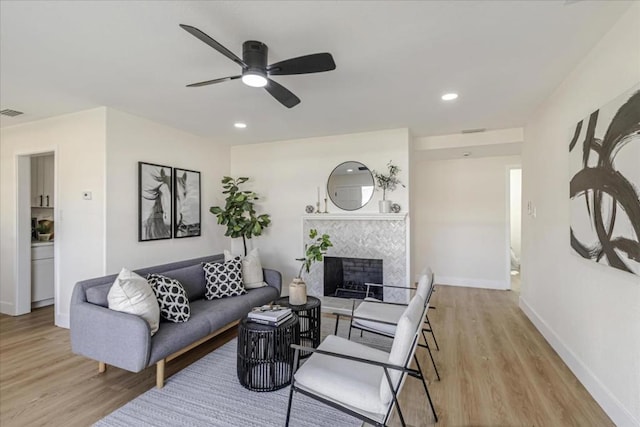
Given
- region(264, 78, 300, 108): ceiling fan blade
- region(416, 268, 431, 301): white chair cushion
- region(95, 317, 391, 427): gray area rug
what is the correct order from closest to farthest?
region(95, 317, 391, 427): gray area rug, region(416, 268, 431, 301): white chair cushion, region(264, 78, 300, 108): ceiling fan blade

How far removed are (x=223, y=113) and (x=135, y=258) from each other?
6.69ft

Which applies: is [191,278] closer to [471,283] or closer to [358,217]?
[358,217]

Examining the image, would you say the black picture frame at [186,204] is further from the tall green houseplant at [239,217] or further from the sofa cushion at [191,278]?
→ the sofa cushion at [191,278]

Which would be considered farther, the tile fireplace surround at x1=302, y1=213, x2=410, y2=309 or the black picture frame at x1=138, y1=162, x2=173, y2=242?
the tile fireplace surround at x1=302, y1=213, x2=410, y2=309

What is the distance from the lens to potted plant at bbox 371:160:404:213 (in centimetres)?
433

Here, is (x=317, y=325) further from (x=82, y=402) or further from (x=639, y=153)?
(x=639, y=153)

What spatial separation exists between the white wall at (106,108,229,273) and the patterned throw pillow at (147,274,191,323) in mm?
1070

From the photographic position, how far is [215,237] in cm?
508

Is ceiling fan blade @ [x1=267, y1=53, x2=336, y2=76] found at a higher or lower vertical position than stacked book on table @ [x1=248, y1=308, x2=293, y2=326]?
higher

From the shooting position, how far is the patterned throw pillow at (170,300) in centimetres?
272

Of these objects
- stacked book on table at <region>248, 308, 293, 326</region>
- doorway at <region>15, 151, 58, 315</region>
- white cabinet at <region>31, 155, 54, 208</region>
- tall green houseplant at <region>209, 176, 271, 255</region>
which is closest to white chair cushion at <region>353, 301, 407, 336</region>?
stacked book on table at <region>248, 308, 293, 326</region>

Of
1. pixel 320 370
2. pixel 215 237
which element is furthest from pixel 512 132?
pixel 215 237

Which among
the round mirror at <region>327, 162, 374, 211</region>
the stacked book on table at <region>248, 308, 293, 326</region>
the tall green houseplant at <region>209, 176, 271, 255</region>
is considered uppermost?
the round mirror at <region>327, 162, 374, 211</region>

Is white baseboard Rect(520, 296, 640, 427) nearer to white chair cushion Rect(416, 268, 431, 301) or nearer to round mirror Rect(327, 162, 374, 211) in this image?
white chair cushion Rect(416, 268, 431, 301)
